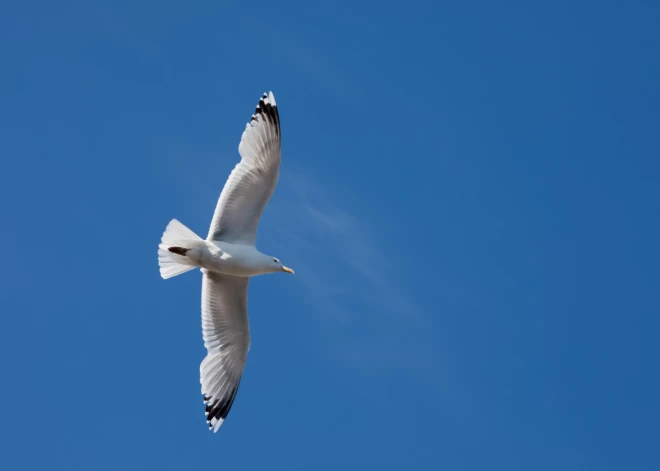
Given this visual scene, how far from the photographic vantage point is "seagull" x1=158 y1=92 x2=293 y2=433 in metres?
10.8

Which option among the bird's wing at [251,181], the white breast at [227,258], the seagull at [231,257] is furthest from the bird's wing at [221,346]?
the bird's wing at [251,181]

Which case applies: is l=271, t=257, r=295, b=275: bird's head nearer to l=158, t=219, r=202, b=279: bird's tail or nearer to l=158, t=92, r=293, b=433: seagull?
l=158, t=92, r=293, b=433: seagull

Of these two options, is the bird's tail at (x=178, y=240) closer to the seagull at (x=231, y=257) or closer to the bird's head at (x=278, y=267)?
the seagull at (x=231, y=257)

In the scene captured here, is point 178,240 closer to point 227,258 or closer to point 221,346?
point 227,258

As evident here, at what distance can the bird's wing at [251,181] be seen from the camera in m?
10.9

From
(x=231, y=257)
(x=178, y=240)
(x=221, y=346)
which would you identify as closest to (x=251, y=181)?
(x=231, y=257)

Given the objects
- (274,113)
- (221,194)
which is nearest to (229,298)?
(221,194)

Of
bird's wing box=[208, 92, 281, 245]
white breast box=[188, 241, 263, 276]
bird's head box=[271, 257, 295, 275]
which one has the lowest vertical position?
white breast box=[188, 241, 263, 276]

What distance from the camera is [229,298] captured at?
11461 mm

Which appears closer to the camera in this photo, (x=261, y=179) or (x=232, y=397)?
(x=261, y=179)

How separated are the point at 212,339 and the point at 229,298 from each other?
56 cm

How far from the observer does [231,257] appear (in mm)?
10797

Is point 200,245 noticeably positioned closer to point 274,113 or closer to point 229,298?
point 229,298

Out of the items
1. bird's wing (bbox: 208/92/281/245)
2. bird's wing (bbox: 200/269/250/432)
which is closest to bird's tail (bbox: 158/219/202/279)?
bird's wing (bbox: 208/92/281/245)
